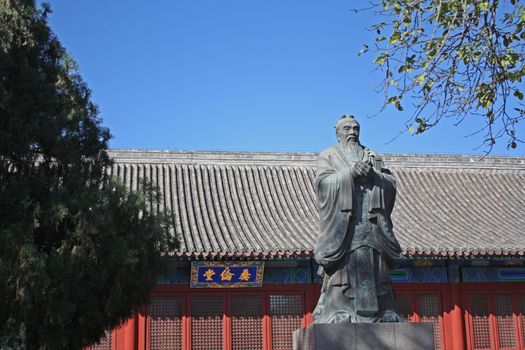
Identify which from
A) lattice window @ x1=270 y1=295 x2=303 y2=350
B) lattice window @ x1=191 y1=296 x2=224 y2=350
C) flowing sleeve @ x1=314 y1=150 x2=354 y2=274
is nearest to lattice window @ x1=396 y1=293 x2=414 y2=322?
lattice window @ x1=270 y1=295 x2=303 y2=350

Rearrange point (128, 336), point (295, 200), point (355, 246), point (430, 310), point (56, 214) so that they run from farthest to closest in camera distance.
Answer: point (295, 200), point (430, 310), point (128, 336), point (56, 214), point (355, 246)

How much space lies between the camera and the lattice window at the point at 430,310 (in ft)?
59.7

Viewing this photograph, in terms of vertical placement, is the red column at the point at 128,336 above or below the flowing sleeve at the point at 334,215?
below

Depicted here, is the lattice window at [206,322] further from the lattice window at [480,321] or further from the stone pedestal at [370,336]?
the stone pedestal at [370,336]

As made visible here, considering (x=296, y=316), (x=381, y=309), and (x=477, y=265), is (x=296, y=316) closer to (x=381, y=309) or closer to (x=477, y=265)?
(x=477, y=265)

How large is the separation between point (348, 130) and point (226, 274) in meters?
9.99

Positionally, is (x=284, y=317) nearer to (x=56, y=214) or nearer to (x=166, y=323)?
(x=166, y=323)

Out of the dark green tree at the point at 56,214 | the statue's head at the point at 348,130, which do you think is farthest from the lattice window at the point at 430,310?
the statue's head at the point at 348,130

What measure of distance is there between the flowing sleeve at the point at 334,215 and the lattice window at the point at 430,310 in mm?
11382

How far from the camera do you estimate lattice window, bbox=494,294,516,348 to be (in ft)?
60.6

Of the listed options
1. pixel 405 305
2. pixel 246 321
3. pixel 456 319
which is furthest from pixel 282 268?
pixel 456 319

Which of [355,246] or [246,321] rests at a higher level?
[246,321]

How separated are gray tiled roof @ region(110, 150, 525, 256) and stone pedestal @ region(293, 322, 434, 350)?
904 cm

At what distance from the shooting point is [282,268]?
17.8 m
